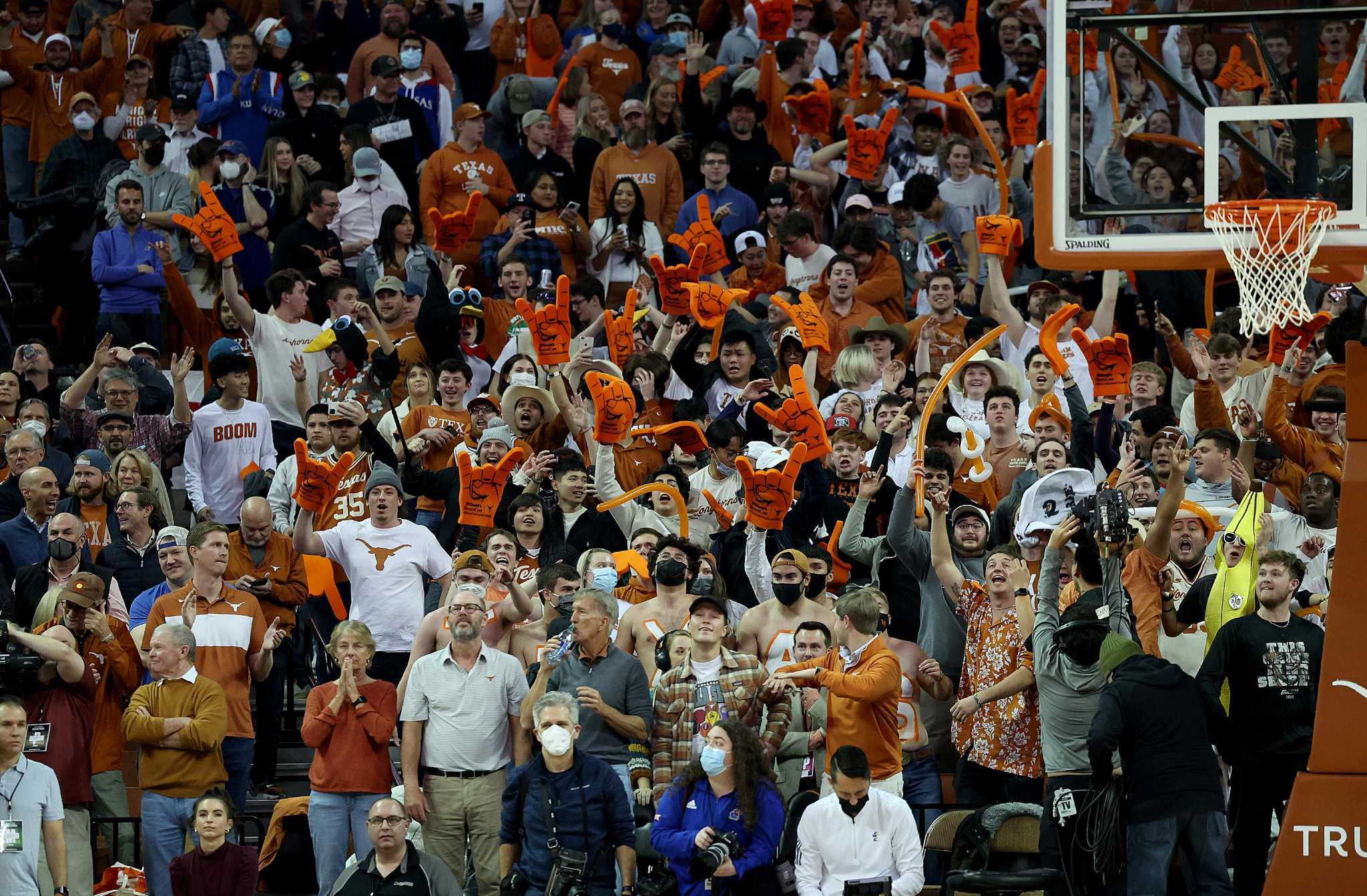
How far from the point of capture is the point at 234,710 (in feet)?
37.0

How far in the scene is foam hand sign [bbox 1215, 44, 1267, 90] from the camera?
30.5 ft

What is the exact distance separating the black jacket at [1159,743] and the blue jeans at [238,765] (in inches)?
186

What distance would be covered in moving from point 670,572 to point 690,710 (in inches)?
40.2

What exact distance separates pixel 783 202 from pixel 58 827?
8640 mm

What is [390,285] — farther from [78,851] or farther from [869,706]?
[869,706]

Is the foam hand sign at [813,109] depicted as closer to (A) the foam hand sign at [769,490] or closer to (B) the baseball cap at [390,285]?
(B) the baseball cap at [390,285]

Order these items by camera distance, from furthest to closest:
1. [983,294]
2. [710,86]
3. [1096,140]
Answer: [710,86] → [983,294] → [1096,140]

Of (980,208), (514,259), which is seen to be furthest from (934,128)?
(514,259)

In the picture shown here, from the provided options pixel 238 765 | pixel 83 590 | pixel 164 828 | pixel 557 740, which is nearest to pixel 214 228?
pixel 83 590

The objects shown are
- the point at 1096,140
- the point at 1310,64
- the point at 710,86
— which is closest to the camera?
the point at 1310,64

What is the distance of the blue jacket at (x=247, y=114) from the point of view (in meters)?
18.3

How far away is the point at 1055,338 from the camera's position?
13383 mm

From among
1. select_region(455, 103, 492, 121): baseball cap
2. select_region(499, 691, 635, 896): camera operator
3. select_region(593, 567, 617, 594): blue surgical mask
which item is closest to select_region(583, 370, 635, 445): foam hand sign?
select_region(593, 567, 617, 594): blue surgical mask

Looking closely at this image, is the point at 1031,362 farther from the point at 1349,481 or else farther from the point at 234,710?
the point at 234,710
